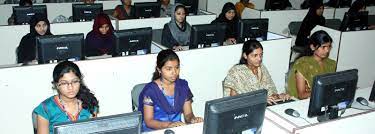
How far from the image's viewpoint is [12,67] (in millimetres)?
3051

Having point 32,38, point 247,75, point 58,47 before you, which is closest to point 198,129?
point 247,75

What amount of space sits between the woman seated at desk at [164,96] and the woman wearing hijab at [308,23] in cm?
303

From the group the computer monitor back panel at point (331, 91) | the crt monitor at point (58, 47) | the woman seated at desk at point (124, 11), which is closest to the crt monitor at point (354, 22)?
the computer monitor back panel at point (331, 91)

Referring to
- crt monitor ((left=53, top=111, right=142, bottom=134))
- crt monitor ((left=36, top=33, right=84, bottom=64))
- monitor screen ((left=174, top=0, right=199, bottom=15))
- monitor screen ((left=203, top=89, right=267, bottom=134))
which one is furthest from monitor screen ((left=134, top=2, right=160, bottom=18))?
crt monitor ((left=53, top=111, right=142, bottom=134))

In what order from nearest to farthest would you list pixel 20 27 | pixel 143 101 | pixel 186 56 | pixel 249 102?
pixel 249 102
pixel 143 101
pixel 186 56
pixel 20 27

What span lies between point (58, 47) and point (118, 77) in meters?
0.54

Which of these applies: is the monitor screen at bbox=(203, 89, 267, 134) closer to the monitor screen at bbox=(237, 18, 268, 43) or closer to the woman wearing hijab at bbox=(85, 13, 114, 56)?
the monitor screen at bbox=(237, 18, 268, 43)

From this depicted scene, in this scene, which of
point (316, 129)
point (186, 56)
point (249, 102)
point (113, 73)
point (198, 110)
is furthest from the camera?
point (198, 110)

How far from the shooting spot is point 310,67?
3.34 metres

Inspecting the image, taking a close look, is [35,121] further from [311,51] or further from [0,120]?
[311,51]

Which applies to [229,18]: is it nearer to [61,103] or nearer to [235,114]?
[61,103]

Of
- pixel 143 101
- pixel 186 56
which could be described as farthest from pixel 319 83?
pixel 186 56

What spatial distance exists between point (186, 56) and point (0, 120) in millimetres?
1521

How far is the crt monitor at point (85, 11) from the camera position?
4.89 metres
